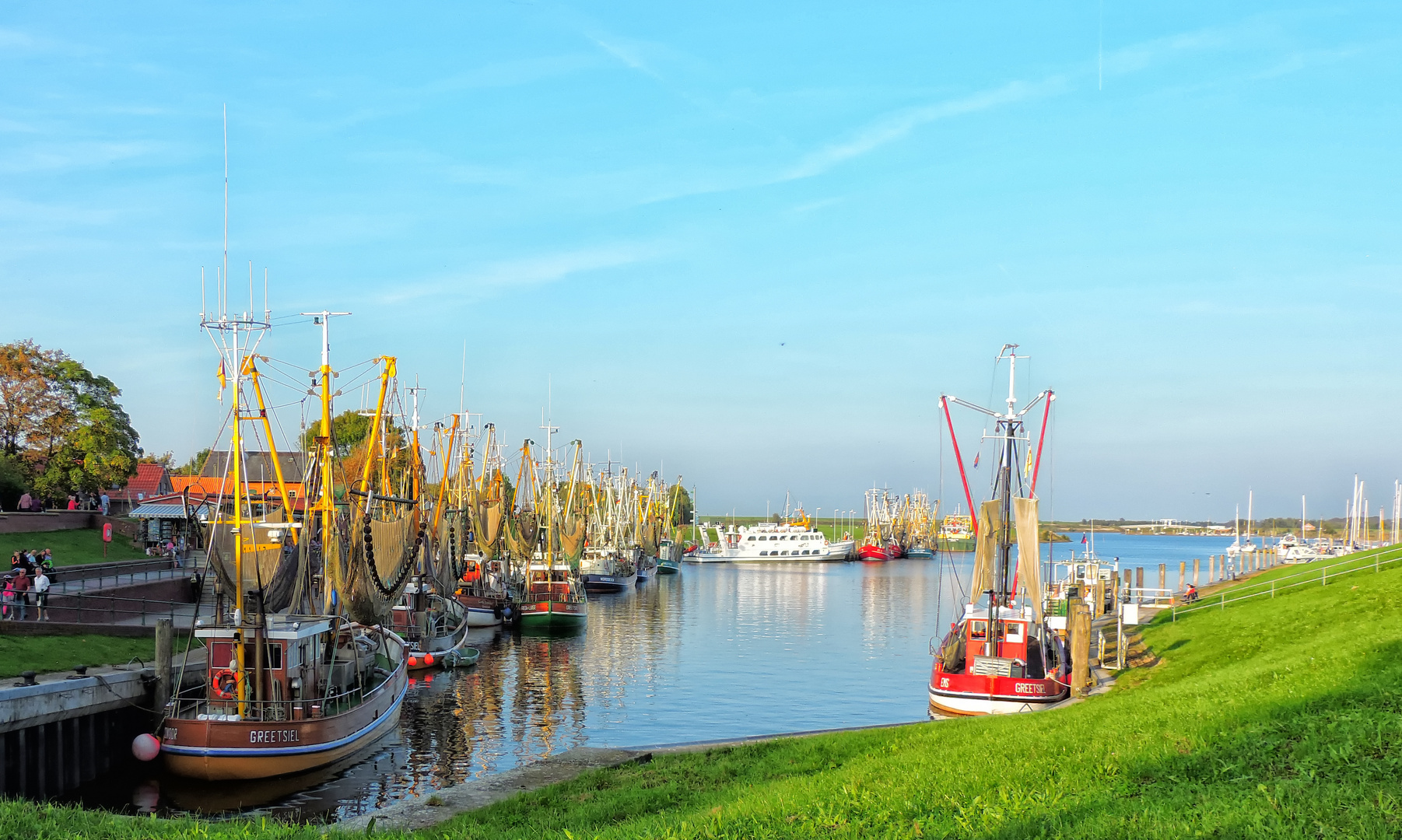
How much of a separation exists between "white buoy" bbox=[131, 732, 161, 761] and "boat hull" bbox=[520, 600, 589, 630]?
38995 millimetres

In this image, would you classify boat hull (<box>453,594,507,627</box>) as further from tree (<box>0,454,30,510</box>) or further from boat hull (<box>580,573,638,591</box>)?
boat hull (<box>580,573,638,591</box>)

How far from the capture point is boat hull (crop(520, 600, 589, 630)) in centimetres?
6731

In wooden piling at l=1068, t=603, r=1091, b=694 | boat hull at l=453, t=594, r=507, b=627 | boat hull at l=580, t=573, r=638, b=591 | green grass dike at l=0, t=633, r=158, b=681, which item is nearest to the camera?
green grass dike at l=0, t=633, r=158, b=681

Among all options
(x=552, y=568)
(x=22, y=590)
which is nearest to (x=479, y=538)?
(x=552, y=568)

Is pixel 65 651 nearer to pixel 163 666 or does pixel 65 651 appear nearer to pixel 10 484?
pixel 163 666

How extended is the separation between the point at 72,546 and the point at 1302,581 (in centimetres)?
6304

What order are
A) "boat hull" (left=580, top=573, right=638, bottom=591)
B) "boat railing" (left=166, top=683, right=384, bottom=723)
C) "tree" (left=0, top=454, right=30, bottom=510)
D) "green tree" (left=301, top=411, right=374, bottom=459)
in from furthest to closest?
"green tree" (left=301, top=411, right=374, bottom=459) → "boat hull" (left=580, top=573, right=638, bottom=591) → "tree" (left=0, top=454, right=30, bottom=510) → "boat railing" (left=166, top=683, right=384, bottom=723)

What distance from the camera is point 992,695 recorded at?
33.8 m

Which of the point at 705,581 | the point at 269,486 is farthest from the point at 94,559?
the point at 705,581

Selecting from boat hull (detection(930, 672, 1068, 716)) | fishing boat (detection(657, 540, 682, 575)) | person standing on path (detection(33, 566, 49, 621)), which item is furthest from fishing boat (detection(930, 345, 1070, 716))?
fishing boat (detection(657, 540, 682, 575))

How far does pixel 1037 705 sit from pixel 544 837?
22.6m

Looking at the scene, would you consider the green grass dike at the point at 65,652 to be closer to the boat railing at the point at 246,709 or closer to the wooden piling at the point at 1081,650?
the boat railing at the point at 246,709

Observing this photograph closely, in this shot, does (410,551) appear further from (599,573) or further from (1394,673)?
(599,573)

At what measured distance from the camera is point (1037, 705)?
33.2m
